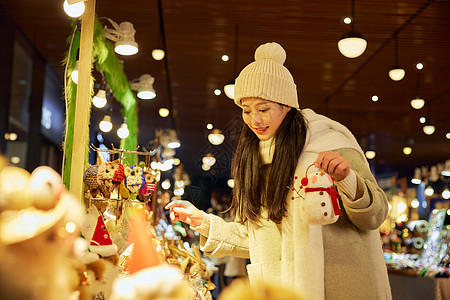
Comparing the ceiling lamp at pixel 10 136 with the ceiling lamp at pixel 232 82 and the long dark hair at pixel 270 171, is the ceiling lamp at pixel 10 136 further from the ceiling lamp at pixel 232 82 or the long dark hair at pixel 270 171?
the long dark hair at pixel 270 171

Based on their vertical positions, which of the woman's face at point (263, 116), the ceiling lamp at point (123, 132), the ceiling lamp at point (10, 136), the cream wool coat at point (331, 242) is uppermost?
the ceiling lamp at point (10, 136)

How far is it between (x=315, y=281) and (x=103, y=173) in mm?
1308

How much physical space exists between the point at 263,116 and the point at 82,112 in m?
1.26

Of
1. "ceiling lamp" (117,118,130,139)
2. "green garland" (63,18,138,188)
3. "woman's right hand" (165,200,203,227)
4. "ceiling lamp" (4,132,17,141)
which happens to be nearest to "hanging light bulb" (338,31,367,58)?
"green garland" (63,18,138,188)

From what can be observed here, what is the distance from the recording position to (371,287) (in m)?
1.89

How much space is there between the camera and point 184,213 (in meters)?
2.11

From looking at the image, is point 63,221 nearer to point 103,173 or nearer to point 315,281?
point 315,281

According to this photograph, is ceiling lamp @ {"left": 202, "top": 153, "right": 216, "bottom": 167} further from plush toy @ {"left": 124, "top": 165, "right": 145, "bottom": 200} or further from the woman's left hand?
the woman's left hand

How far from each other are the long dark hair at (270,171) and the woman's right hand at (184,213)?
180 millimetres

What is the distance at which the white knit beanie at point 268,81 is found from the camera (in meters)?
2.04

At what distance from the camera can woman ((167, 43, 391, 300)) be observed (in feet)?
6.03

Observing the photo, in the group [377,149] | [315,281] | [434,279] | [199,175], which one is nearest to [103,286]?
[315,281]

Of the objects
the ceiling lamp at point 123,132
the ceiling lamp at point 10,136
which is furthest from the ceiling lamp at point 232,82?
the ceiling lamp at point 10,136

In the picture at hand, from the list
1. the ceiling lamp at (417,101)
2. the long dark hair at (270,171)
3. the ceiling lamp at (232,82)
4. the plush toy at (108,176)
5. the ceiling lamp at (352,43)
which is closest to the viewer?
the long dark hair at (270,171)
